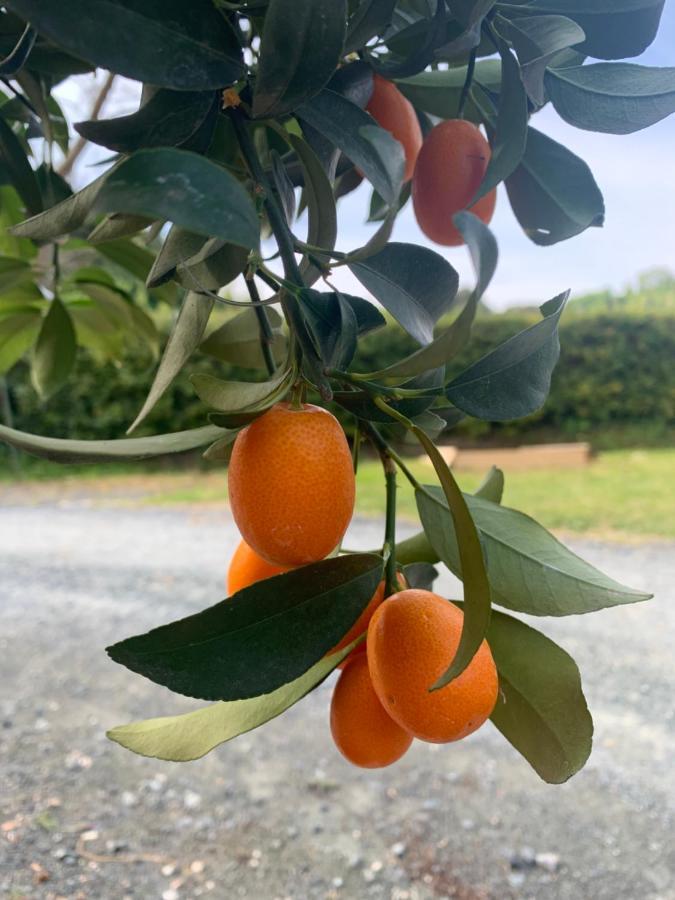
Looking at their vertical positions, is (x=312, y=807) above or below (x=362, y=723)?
below

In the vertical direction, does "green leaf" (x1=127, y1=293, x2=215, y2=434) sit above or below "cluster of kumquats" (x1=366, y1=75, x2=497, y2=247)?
below

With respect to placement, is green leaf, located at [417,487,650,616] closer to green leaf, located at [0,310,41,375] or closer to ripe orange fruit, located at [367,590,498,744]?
ripe orange fruit, located at [367,590,498,744]

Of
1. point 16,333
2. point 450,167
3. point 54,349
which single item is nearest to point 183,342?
point 450,167

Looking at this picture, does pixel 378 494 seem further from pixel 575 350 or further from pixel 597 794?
pixel 597 794

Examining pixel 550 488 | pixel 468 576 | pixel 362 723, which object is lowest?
pixel 550 488

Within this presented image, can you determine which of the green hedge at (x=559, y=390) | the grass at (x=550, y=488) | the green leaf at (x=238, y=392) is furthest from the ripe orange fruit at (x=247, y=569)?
the green hedge at (x=559, y=390)

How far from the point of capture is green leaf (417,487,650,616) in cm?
35

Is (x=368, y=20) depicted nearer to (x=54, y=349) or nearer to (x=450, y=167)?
(x=450, y=167)

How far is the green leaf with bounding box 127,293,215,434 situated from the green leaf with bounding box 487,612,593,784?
182 millimetres

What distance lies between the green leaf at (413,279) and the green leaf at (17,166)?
0.69 feet

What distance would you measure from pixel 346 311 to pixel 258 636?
0.12 m

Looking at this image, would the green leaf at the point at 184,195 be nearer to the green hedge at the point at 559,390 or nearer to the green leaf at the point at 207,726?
the green leaf at the point at 207,726

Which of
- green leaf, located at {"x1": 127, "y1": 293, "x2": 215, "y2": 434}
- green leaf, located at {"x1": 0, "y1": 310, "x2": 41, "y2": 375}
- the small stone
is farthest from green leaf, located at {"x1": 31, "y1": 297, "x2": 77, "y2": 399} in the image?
the small stone

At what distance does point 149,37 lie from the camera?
263 millimetres
